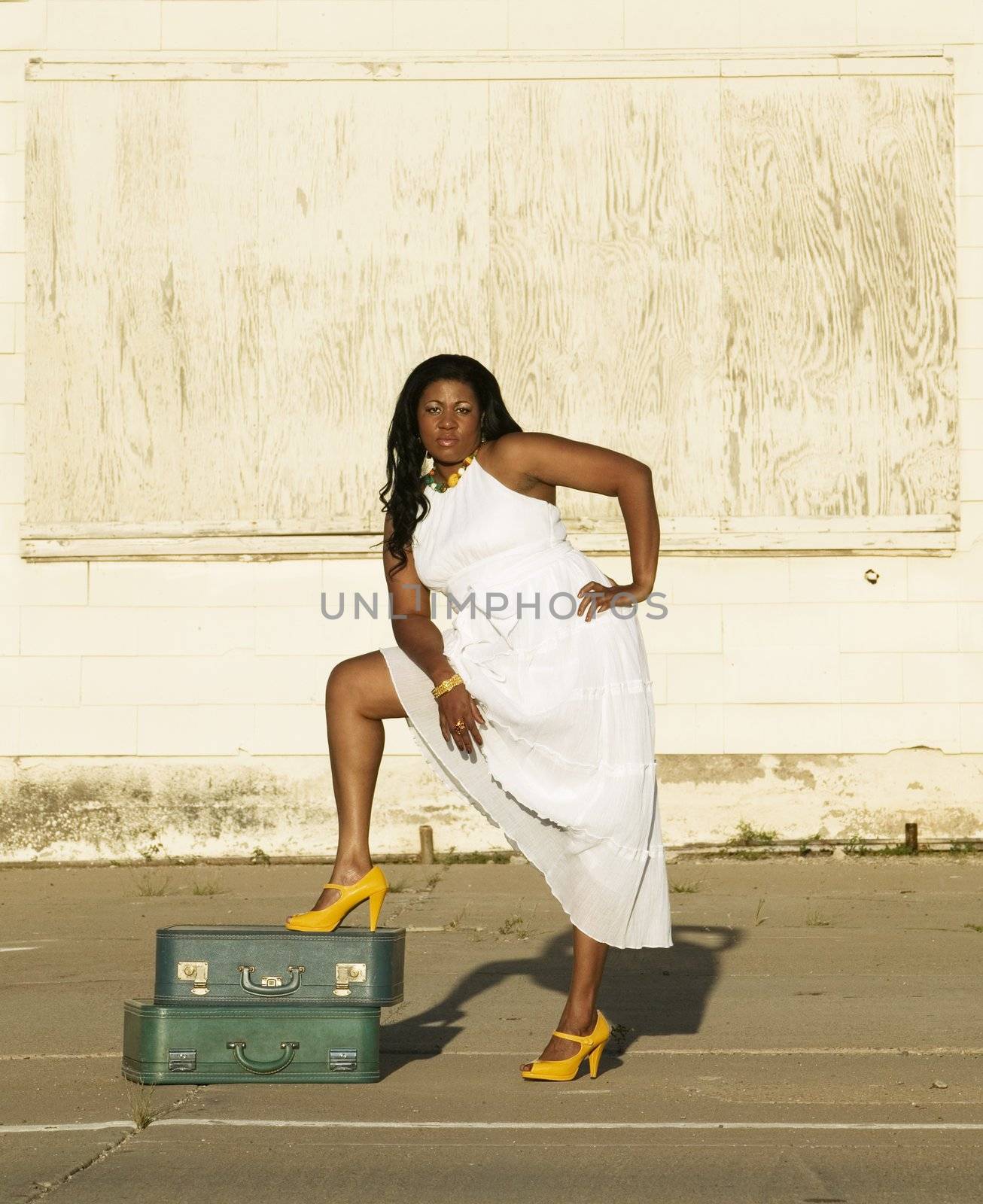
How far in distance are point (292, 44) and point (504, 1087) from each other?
23.8 feet

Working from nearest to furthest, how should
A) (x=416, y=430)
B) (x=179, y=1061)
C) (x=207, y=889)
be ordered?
(x=179, y=1061) < (x=416, y=430) < (x=207, y=889)

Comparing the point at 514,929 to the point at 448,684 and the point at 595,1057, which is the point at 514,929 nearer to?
the point at 595,1057

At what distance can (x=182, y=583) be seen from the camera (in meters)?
10.1

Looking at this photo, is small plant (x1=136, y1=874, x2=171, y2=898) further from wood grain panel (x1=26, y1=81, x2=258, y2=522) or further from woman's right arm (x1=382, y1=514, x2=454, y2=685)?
woman's right arm (x1=382, y1=514, x2=454, y2=685)

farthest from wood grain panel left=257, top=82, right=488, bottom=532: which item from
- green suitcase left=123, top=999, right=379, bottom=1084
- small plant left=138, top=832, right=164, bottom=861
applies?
green suitcase left=123, top=999, right=379, bottom=1084

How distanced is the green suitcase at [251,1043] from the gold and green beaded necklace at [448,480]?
1.59 meters

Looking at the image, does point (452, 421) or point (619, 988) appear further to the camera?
point (619, 988)

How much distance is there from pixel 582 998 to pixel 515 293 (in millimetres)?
5959

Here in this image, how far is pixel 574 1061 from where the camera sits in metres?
4.91

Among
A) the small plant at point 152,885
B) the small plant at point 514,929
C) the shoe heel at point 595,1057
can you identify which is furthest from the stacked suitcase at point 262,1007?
the small plant at point 152,885

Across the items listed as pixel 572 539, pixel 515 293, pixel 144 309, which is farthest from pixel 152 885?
pixel 515 293

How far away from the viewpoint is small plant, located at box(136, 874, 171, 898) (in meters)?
9.04

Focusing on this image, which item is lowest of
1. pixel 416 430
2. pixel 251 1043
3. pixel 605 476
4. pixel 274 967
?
pixel 251 1043

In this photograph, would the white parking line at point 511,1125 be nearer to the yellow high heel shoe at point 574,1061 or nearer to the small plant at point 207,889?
the yellow high heel shoe at point 574,1061
